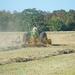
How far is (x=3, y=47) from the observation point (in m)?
15.1

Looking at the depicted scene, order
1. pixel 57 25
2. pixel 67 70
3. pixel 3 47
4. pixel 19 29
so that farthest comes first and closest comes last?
pixel 57 25, pixel 19 29, pixel 3 47, pixel 67 70

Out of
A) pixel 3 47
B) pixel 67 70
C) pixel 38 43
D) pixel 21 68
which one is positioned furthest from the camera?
pixel 38 43

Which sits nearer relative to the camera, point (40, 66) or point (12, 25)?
point (40, 66)

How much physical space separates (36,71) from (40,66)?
964 mm

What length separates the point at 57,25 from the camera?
2566 inches

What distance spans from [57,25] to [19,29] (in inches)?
826

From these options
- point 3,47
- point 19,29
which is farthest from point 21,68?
point 19,29

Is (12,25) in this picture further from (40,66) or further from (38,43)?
(40,66)

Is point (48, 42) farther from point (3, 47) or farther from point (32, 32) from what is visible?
point (3, 47)

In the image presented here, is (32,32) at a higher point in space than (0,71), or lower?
higher

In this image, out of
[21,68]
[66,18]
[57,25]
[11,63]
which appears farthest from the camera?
[66,18]

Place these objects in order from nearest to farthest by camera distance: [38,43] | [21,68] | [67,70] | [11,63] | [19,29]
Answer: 1. [67,70]
2. [21,68]
3. [11,63]
4. [38,43]
5. [19,29]

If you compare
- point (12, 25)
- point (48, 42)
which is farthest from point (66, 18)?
point (48, 42)

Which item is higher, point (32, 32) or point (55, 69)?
point (32, 32)
